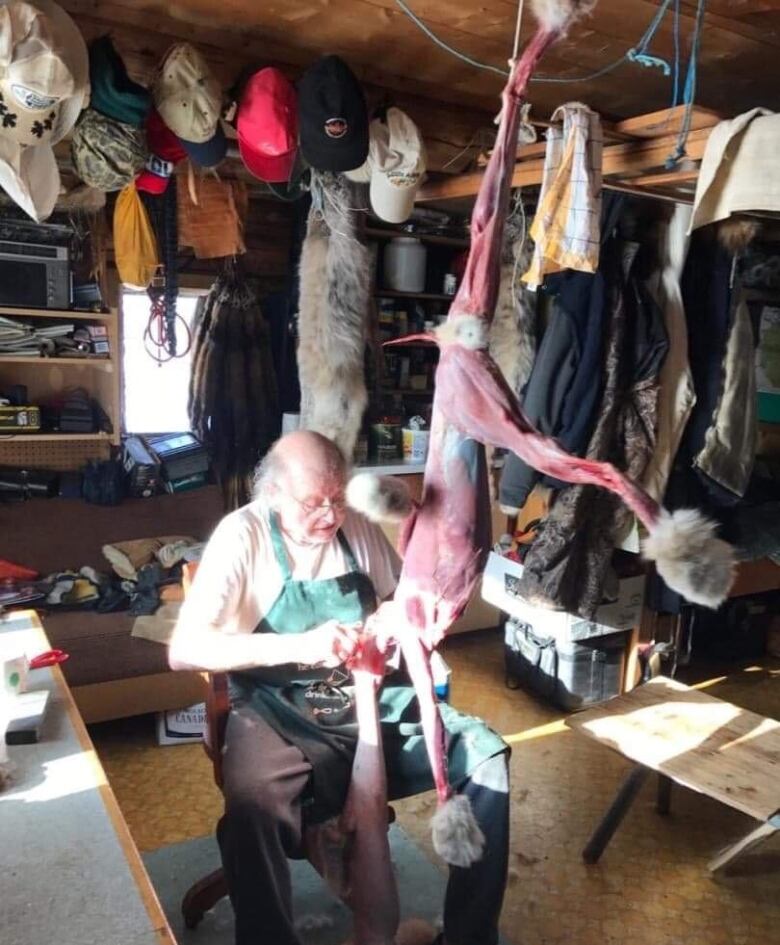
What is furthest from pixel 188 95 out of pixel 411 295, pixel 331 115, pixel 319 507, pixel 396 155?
pixel 411 295

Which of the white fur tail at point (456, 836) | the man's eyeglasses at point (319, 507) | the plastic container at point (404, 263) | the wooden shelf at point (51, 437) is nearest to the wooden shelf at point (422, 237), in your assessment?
→ the plastic container at point (404, 263)

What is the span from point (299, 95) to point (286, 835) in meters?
1.76

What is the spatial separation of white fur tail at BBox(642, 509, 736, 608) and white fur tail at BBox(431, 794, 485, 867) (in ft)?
1.51

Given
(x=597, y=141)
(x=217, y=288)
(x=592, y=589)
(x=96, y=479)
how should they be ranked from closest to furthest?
(x=597, y=141) < (x=592, y=589) < (x=96, y=479) < (x=217, y=288)

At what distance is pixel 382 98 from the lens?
2.35 meters

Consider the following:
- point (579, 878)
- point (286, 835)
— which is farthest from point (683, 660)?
point (286, 835)

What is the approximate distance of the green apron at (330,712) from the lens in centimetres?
153

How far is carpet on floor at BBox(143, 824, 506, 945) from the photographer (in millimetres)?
1889

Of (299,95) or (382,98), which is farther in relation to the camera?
(382,98)

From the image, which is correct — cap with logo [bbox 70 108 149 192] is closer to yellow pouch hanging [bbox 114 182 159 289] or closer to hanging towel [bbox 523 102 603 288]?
yellow pouch hanging [bbox 114 182 159 289]

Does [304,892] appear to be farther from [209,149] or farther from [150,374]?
[150,374]

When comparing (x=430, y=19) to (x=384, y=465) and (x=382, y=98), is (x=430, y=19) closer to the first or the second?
(x=382, y=98)

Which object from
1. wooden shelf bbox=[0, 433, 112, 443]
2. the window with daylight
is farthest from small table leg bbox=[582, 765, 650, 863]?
the window with daylight

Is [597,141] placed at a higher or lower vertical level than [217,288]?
higher
